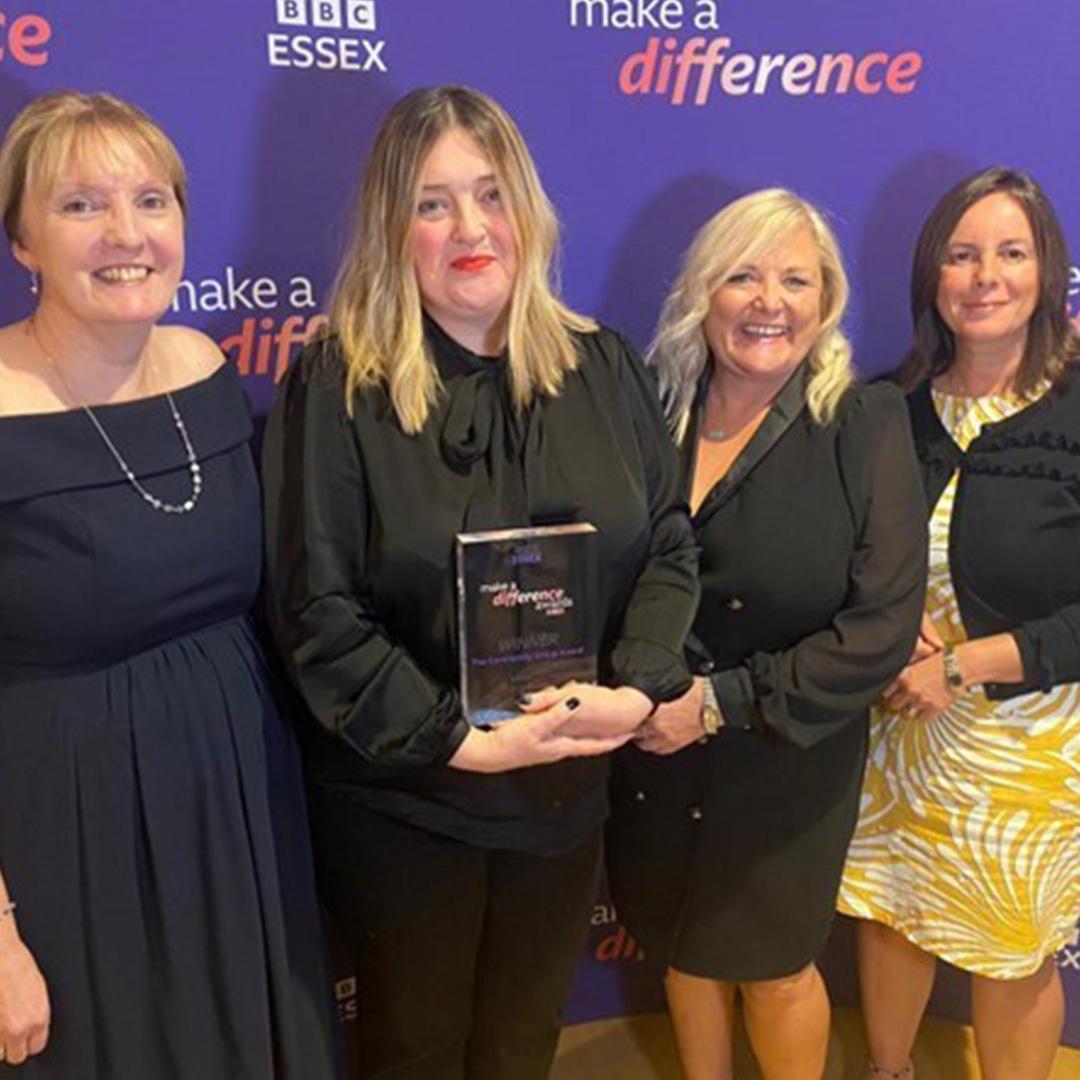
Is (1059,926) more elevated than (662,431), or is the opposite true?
(662,431)

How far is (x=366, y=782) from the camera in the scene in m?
1.83

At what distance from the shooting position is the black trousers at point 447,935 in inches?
72.4

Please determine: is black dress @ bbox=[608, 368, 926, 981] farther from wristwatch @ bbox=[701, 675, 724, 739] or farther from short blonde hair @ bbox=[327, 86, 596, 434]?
short blonde hair @ bbox=[327, 86, 596, 434]

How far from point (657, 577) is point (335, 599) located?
0.50 meters

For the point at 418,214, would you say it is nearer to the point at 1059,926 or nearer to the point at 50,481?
the point at 50,481

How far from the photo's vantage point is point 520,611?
1713 millimetres

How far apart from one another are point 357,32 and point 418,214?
59 centimetres

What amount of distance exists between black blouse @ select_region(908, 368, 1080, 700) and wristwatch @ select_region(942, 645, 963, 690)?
3.0 inches

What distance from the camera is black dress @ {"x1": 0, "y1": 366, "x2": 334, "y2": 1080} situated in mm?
1554

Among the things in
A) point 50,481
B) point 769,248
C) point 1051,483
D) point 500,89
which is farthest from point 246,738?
point 1051,483

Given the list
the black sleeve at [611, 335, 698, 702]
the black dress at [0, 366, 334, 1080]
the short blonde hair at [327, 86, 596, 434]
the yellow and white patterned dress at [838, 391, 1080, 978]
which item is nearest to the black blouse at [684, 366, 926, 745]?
the black sleeve at [611, 335, 698, 702]

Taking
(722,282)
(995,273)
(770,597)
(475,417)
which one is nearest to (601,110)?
(722,282)

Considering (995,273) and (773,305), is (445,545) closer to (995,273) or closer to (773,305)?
(773,305)

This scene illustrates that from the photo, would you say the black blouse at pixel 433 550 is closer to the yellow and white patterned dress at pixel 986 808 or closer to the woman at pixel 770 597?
the woman at pixel 770 597
